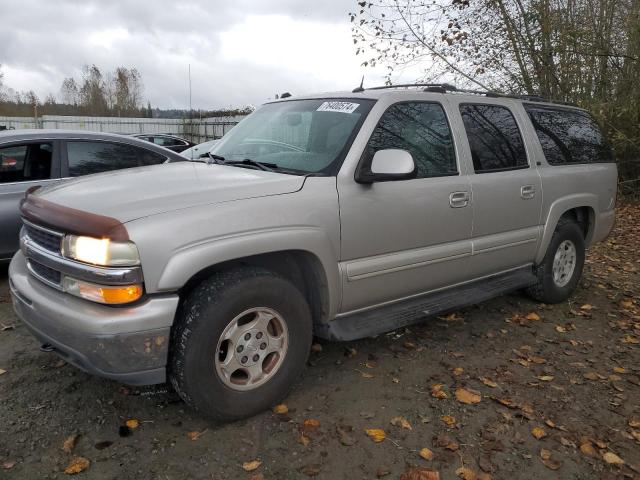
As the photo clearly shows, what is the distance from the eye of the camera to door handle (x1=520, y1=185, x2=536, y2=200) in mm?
4363

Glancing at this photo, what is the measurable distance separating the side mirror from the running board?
0.91 m

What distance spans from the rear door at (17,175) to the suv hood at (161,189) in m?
2.18

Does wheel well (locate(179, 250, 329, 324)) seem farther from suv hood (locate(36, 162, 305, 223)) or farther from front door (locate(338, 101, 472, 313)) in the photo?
suv hood (locate(36, 162, 305, 223))

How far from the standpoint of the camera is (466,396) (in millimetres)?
3344

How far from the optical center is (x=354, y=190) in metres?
3.22

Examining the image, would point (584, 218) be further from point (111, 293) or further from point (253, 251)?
point (111, 293)

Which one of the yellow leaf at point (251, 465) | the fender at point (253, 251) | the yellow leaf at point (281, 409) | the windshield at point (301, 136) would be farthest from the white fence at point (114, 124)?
the yellow leaf at point (251, 465)

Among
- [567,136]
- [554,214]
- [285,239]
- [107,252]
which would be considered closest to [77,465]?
[107,252]

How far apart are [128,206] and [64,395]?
4.54ft

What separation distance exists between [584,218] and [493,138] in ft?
5.78

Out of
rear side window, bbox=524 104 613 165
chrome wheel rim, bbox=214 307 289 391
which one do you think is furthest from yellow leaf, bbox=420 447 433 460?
rear side window, bbox=524 104 613 165

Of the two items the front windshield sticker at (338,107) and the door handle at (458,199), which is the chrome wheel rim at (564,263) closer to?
the door handle at (458,199)

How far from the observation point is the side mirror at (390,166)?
125 inches

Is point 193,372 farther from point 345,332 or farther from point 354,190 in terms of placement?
point 354,190
